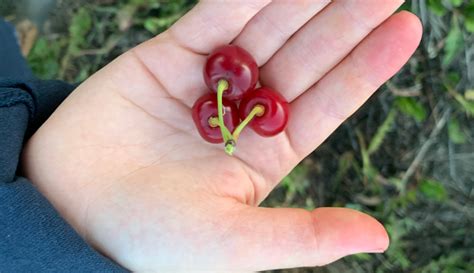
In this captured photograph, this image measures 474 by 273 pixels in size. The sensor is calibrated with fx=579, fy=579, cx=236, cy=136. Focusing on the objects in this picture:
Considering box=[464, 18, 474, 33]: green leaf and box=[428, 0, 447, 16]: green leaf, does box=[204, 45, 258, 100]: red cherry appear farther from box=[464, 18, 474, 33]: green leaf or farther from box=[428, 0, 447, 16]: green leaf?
box=[464, 18, 474, 33]: green leaf

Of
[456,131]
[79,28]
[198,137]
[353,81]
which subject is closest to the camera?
[353,81]

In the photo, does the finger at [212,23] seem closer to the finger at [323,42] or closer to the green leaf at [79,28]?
the finger at [323,42]

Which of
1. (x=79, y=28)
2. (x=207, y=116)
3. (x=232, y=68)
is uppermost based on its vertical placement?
(x=232, y=68)

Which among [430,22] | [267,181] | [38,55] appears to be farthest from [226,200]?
[38,55]

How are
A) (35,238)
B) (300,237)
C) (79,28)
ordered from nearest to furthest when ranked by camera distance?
(300,237) < (35,238) < (79,28)

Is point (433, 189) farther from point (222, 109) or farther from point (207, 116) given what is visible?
point (207, 116)

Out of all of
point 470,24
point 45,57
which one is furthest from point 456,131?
point 45,57

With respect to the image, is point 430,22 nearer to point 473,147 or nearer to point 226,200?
point 473,147
